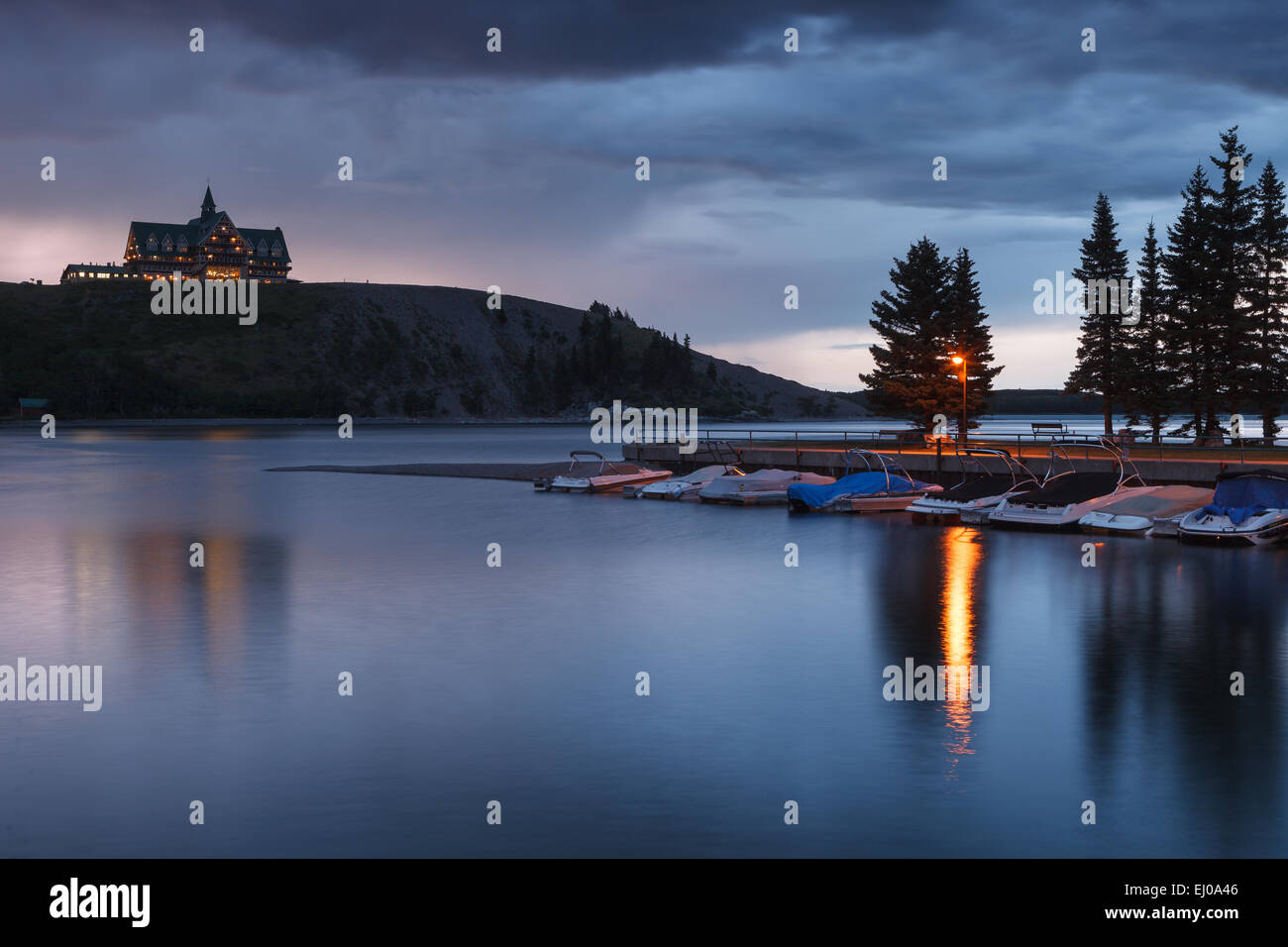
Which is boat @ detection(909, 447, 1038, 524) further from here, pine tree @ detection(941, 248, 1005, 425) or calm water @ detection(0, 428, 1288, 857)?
pine tree @ detection(941, 248, 1005, 425)

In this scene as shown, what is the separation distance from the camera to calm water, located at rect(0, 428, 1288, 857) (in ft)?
41.6

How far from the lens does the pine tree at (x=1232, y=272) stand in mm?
74688

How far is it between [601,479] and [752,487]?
11015 mm

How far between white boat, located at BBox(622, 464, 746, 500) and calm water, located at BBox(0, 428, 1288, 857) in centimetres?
2068

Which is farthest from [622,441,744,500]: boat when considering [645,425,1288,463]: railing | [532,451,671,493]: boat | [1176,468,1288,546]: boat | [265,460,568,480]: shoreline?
[1176,468,1288,546]: boat

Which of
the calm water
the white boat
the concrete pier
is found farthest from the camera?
the white boat

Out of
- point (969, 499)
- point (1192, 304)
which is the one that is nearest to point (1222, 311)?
point (1192, 304)

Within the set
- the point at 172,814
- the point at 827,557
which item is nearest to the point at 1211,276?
the point at 827,557

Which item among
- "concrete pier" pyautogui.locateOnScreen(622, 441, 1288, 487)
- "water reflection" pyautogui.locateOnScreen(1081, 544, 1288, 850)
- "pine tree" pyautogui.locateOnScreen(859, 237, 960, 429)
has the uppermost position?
"pine tree" pyautogui.locateOnScreen(859, 237, 960, 429)

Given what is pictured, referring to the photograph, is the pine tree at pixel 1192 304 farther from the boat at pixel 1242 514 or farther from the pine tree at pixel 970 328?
the boat at pixel 1242 514

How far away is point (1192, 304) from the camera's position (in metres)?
75.9
